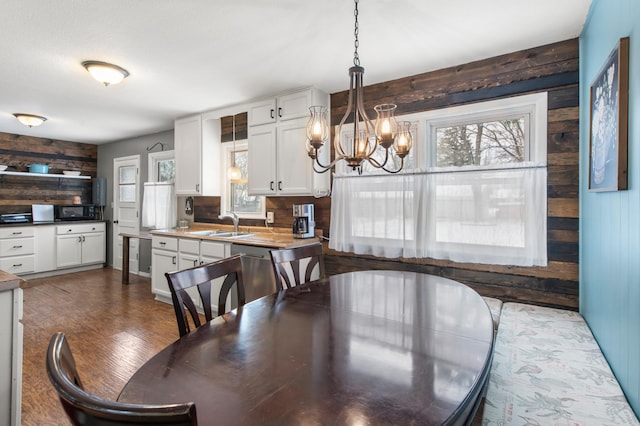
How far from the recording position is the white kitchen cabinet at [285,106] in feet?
10.6

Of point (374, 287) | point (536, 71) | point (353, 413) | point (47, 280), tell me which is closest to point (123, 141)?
point (47, 280)

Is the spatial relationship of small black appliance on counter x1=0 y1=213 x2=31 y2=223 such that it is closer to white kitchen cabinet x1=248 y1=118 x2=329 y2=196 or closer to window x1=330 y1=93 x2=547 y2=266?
white kitchen cabinet x1=248 y1=118 x2=329 y2=196

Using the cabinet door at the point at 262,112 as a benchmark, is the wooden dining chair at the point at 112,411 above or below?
below

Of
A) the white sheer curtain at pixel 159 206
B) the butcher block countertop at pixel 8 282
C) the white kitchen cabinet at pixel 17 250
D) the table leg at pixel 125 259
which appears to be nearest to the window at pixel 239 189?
the white sheer curtain at pixel 159 206

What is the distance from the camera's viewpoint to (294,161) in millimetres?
3334

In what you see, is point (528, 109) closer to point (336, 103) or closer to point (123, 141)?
point (336, 103)

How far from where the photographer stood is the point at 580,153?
2.21 meters

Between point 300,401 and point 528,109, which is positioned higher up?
point 528,109

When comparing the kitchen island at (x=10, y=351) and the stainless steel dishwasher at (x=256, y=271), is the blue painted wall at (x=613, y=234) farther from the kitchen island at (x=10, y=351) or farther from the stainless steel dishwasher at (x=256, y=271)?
the kitchen island at (x=10, y=351)

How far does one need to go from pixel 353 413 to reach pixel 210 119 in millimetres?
4074

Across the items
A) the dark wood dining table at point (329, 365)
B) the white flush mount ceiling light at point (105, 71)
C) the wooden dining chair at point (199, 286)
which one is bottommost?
the dark wood dining table at point (329, 365)

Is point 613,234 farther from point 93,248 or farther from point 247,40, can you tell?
point 93,248

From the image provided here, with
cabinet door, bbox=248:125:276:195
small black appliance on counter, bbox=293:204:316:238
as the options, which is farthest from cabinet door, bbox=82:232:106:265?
small black appliance on counter, bbox=293:204:316:238

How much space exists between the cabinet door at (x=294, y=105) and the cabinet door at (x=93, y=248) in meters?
4.71
